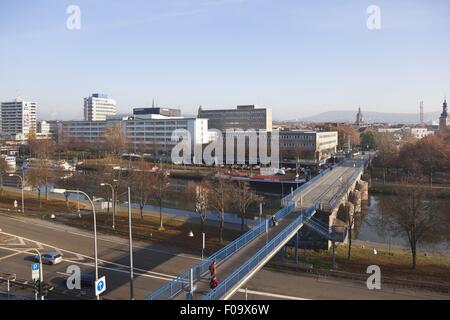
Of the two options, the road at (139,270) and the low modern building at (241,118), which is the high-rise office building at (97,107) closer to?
the low modern building at (241,118)

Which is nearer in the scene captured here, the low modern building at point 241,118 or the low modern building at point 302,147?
the low modern building at point 302,147

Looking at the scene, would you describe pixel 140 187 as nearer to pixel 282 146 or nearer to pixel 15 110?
pixel 282 146

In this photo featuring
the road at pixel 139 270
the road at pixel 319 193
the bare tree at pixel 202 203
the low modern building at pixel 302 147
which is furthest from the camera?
the low modern building at pixel 302 147

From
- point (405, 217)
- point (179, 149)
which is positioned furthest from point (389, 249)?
point (179, 149)

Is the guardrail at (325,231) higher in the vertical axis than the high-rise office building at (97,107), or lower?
lower

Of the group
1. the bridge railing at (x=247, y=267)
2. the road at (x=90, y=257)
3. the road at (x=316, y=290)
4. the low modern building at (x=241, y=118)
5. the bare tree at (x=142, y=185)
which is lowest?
the road at (x=316, y=290)

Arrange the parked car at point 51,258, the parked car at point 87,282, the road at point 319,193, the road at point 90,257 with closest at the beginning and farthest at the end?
1. the parked car at point 87,282
2. the road at point 90,257
3. the parked car at point 51,258
4. the road at point 319,193

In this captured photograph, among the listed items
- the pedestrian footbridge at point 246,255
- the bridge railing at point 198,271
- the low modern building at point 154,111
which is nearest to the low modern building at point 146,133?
the low modern building at point 154,111

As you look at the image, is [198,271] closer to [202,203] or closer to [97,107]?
[202,203]
